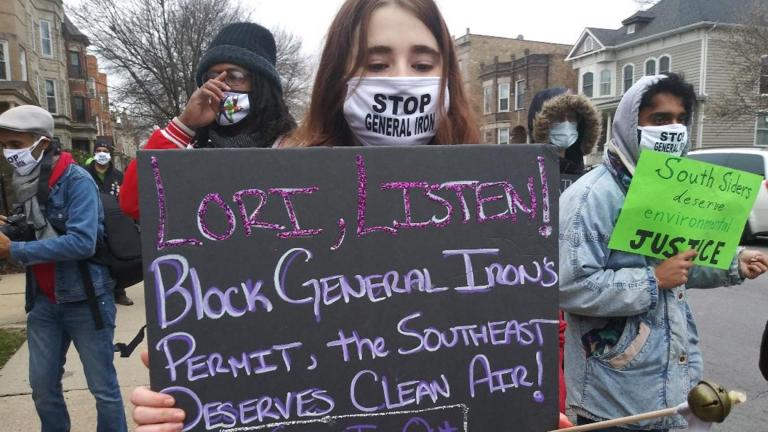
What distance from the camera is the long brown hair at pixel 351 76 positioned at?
5.03ft

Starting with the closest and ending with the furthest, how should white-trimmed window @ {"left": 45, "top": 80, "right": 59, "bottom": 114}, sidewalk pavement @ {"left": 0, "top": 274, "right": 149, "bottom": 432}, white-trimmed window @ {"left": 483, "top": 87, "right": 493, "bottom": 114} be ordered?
sidewalk pavement @ {"left": 0, "top": 274, "right": 149, "bottom": 432} < white-trimmed window @ {"left": 45, "top": 80, "right": 59, "bottom": 114} < white-trimmed window @ {"left": 483, "top": 87, "right": 493, "bottom": 114}

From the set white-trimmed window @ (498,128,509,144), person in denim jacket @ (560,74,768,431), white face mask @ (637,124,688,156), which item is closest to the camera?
person in denim jacket @ (560,74,768,431)

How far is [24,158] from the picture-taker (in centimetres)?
294

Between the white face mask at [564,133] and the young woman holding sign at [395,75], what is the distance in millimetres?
2544

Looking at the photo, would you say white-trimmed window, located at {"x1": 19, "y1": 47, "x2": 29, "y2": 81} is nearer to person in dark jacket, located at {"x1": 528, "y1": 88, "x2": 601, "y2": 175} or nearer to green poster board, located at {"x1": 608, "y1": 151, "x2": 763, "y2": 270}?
person in dark jacket, located at {"x1": 528, "y1": 88, "x2": 601, "y2": 175}

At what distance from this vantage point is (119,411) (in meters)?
3.08

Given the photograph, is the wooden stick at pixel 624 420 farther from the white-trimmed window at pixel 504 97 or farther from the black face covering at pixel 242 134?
the white-trimmed window at pixel 504 97

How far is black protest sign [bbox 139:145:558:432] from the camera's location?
1134 mm

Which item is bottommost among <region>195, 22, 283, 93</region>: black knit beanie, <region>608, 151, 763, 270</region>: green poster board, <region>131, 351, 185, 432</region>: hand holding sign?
<region>131, 351, 185, 432</region>: hand holding sign

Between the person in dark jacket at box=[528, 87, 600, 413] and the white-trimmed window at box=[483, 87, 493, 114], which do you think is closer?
the person in dark jacket at box=[528, 87, 600, 413]

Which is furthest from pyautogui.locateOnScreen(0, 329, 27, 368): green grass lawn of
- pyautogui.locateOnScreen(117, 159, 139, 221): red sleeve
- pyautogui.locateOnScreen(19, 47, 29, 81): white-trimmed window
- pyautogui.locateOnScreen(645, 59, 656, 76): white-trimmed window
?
pyautogui.locateOnScreen(645, 59, 656, 76): white-trimmed window

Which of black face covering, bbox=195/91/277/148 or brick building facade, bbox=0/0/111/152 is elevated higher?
brick building facade, bbox=0/0/111/152

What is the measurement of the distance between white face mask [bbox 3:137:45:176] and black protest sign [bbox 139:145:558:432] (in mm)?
2336

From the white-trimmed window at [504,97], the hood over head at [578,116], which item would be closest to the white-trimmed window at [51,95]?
the white-trimmed window at [504,97]
